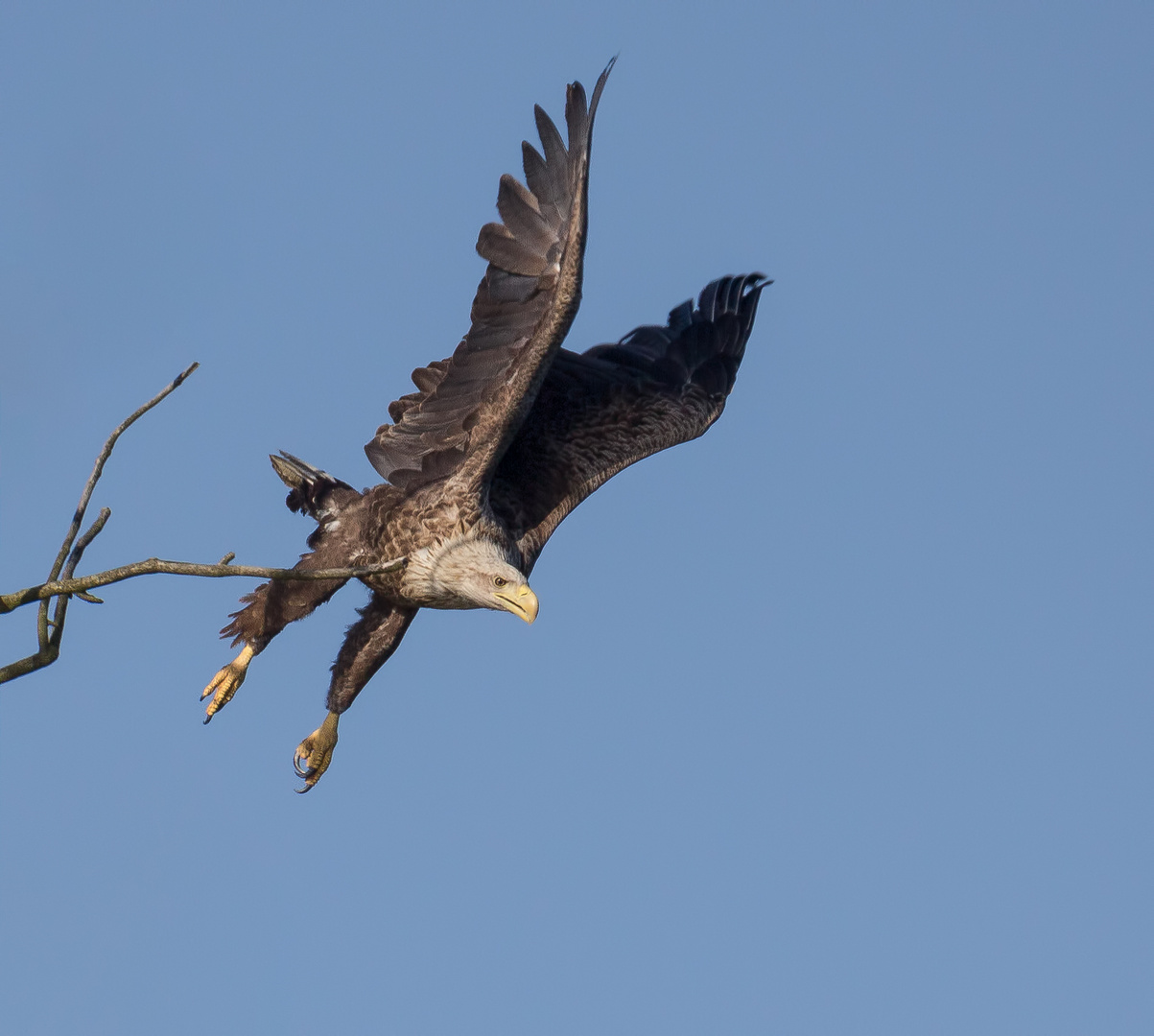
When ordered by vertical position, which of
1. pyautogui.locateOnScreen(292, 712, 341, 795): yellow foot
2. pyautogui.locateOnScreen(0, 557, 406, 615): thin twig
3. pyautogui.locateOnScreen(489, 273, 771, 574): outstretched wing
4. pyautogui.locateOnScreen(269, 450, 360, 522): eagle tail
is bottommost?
pyautogui.locateOnScreen(0, 557, 406, 615): thin twig

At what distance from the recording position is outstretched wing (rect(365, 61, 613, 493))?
29.5ft

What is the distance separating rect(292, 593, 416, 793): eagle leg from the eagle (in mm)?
11

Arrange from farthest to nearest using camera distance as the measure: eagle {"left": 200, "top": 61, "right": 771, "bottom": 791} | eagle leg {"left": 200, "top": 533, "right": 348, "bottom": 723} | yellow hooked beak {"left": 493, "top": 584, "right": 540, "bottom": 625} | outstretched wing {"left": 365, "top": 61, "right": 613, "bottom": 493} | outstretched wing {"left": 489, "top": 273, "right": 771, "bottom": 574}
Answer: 1. outstretched wing {"left": 489, "top": 273, "right": 771, "bottom": 574}
2. eagle leg {"left": 200, "top": 533, "right": 348, "bottom": 723}
3. yellow hooked beak {"left": 493, "top": 584, "right": 540, "bottom": 625}
4. eagle {"left": 200, "top": 61, "right": 771, "bottom": 791}
5. outstretched wing {"left": 365, "top": 61, "right": 613, "bottom": 493}

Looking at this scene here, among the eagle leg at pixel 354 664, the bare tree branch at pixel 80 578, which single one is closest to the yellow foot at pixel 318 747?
the eagle leg at pixel 354 664

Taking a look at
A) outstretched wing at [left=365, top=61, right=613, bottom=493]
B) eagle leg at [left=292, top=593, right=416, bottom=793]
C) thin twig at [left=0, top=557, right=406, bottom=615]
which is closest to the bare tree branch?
thin twig at [left=0, top=557, right=406, bottom=615]

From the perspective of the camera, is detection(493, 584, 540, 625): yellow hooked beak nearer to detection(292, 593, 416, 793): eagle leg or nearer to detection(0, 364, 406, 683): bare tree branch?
detection(292, 593, 416, 793): eagle leg

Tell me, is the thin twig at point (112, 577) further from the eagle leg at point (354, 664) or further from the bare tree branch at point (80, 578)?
the eagle leg at point (354, 664)

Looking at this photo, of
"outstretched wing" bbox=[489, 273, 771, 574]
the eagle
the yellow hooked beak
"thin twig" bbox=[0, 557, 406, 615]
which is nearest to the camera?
"thin twig" bbox=[0, 557, 406, 615]

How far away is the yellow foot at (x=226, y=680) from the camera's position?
416 inches

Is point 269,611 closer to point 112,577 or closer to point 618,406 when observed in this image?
point 618,406

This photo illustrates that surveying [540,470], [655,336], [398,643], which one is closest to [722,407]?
[655,336]

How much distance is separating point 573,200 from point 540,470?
290 cm

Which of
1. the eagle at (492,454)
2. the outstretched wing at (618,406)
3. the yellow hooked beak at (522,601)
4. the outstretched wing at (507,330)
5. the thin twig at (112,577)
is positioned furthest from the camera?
the outstretched wing at (618,406)

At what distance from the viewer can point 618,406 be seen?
1217cm
